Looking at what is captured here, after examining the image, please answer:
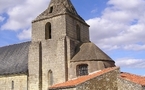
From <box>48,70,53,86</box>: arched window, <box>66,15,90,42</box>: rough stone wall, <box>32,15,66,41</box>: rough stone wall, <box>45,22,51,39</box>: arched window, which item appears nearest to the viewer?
<box>48,70,53,86</box>: arched window

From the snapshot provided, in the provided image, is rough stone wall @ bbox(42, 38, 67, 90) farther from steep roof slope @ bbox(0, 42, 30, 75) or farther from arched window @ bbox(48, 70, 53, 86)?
steep roof slope @ bbox(0, 42, 30, 75)

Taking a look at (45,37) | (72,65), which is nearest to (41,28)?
(45,37)

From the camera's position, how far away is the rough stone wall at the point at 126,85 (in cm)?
1689

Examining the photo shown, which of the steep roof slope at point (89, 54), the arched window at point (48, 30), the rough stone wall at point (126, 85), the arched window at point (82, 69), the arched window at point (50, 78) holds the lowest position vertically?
the rough stone wall at point (126, 85)

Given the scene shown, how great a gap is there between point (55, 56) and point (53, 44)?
1.29 m

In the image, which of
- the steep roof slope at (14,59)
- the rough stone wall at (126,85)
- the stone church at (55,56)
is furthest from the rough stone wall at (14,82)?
the rough stone wall at (126,85)

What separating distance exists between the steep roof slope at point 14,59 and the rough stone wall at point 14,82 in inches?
20.4

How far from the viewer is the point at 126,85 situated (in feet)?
57.8

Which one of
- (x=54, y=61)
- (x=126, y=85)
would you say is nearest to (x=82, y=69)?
(x=54, y=61)

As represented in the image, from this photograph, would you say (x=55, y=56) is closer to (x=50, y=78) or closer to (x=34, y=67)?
(x=50, y=78)

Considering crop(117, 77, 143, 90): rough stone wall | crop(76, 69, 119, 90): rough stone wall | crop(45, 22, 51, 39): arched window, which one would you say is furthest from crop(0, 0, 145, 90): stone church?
crop(117, 77, 143, 90): rough stone wall

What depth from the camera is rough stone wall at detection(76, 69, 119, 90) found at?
54.2 feet

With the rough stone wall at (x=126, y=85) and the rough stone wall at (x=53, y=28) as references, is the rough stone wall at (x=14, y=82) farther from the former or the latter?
the rough stone wall at (x=126, y=85)

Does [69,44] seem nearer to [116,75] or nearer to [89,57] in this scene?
[89,57]
